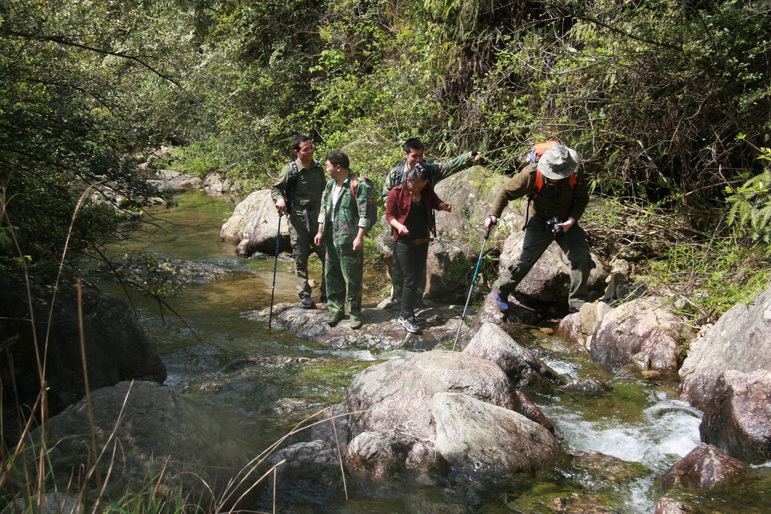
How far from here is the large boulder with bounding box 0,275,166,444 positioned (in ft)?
15.7

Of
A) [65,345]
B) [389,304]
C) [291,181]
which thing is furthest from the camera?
[389,304]

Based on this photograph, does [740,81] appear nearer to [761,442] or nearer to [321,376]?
[761,442]

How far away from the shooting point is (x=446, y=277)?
902cm

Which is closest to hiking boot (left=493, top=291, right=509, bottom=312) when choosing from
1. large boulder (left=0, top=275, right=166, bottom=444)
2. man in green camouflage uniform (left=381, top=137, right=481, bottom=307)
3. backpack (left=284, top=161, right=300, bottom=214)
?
man in green camouflage uniform (left=381, top=137, right=481, bottom=307)

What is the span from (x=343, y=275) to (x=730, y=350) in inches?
175

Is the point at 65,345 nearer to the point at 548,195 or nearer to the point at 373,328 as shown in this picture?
the point at 373,328

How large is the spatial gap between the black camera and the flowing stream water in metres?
1.30

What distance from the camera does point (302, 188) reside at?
338 inches

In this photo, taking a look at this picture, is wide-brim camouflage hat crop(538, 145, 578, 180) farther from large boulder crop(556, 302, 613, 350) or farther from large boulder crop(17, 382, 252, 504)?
large boulder crop(17, 382, 252, 504)

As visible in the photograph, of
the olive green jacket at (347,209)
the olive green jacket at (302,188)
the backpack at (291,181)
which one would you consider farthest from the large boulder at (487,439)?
the backpack at (291,181)

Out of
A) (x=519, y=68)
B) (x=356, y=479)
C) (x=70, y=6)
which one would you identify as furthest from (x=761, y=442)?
(x=70, y=6)

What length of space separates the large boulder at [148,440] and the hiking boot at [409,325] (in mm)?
3725

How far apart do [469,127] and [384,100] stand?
2894 mm

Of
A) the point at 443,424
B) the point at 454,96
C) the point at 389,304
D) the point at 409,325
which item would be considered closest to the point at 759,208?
the point at 409,325
